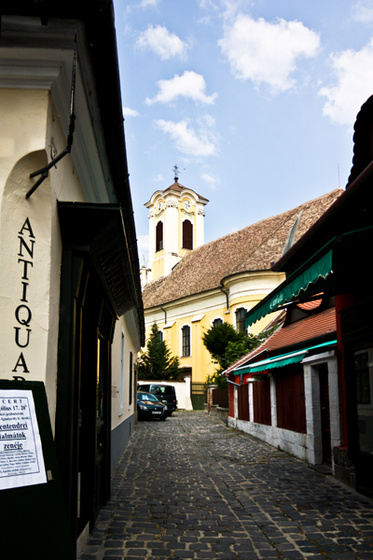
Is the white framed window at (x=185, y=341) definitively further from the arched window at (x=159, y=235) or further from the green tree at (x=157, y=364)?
the arched window at (x=159, y=235)

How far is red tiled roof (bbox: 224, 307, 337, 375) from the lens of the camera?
1098 centimetres

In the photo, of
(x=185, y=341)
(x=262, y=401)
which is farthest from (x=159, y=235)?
(x=262, y=401)

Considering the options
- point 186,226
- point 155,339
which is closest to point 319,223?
point 155,339

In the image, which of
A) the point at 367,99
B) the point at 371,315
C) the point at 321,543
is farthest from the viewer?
the point at 367,99

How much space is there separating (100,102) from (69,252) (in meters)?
1.53

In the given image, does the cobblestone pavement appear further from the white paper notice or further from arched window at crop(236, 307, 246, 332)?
arched window at crop(236, 307, 246, 332)

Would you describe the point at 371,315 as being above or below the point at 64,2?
below

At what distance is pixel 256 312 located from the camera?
9.22 metres

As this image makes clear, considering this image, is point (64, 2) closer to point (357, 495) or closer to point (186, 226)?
point (357, 495)

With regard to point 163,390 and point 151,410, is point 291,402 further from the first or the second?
point 163,390

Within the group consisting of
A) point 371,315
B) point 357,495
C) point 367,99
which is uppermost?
point 367,99

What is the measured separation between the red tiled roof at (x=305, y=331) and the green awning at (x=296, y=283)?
2062 mm

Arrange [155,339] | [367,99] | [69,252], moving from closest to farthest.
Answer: [69,252] < [367,99] < [155,339]

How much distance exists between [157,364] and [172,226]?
16.6 metres
